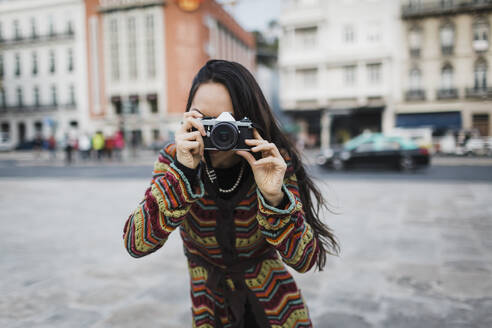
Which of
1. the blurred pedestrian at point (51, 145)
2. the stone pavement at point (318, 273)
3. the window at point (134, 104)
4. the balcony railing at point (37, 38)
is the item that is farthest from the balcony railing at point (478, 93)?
the balcony railing at point (37, 38)

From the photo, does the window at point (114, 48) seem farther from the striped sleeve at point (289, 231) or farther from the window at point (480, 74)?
the striped sleeve at point (289, 231)

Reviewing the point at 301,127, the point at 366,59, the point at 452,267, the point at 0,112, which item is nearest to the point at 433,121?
the point at 366,59

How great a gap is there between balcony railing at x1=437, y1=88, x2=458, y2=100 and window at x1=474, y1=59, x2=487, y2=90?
1468mm

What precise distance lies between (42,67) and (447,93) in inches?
1563

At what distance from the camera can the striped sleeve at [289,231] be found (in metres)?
1.12

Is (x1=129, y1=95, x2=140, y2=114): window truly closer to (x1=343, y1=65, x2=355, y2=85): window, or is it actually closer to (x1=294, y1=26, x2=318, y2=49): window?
(x1=294, y1=26, x2=318, y2=49): window

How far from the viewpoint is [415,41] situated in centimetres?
2839

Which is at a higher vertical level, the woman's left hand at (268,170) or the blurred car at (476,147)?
the woman's left hand at (268,170)

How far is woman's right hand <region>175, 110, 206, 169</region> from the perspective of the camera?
1.13 m

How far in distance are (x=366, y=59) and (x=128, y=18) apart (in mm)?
23247

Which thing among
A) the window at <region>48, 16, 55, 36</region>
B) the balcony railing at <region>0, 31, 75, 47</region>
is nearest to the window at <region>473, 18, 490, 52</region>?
the balcony railing at <region>0, 31, 75, 47</region>

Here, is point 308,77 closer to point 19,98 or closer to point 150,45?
point 150,45

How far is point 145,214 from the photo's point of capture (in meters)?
1.18

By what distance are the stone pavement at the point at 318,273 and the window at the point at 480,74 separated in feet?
82.5
